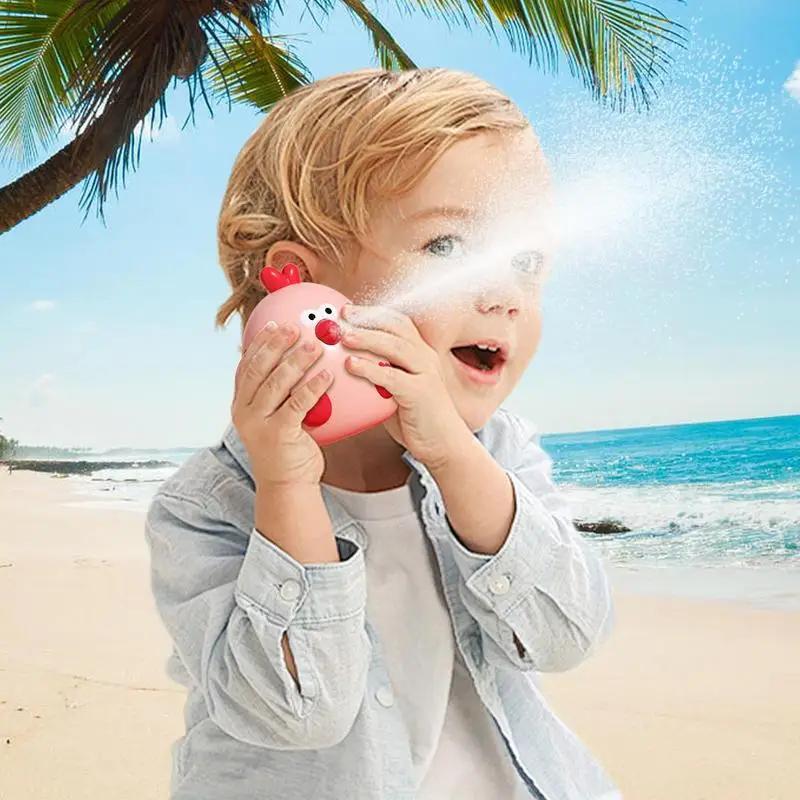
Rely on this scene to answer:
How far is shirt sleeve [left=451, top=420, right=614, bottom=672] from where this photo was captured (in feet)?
3.46

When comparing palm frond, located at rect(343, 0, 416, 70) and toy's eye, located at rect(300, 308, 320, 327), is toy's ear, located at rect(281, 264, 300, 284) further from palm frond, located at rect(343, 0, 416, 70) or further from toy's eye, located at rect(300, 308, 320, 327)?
palm frond, located at rect(343, 0, 416, 70)

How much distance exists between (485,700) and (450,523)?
215 millimetres

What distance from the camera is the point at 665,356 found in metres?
18.8

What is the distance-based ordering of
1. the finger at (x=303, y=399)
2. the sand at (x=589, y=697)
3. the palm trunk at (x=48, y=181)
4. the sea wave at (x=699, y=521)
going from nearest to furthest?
the finger at (x=303, y=399), the sand at (x=589, y=697), the palm trunk at (x=48, y=181), the sea wave at (x=699, y=521)

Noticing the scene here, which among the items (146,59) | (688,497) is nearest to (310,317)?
(146,59)

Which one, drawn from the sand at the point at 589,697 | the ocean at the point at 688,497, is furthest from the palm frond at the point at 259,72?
the ocean at the point at 688,497

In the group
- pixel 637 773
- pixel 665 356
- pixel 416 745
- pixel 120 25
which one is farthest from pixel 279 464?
pixel 665 356

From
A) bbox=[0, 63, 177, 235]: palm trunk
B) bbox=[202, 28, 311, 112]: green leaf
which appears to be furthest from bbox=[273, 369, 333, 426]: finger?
bbox=[202, 28, 311, 112]: green leaf

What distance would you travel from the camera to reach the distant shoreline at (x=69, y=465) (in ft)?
62.8

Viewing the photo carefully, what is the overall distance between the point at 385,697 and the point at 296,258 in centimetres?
48

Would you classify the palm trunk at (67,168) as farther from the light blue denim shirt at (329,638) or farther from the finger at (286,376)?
the finger at (286,376)

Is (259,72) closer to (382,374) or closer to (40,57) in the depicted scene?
(40,57)

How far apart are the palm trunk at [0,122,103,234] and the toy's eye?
102 inches

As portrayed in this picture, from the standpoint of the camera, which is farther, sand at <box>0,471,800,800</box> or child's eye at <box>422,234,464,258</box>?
sand at <box>0,471,800,800</box>
